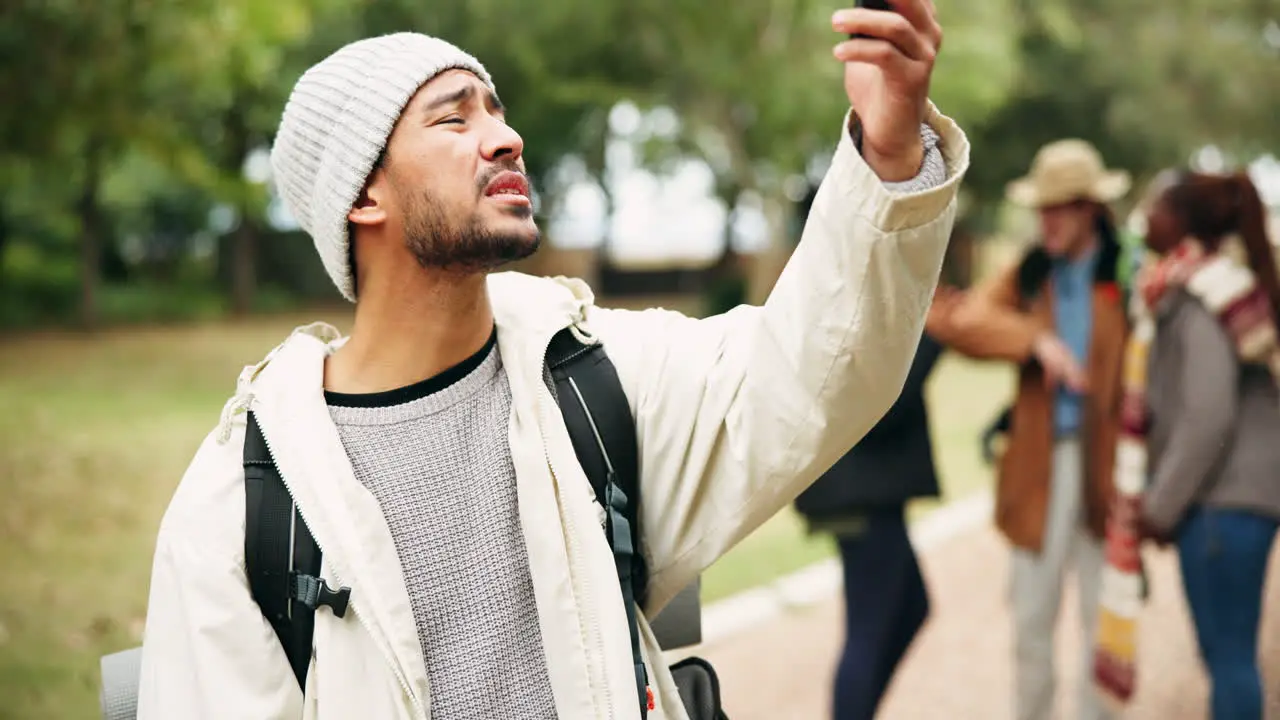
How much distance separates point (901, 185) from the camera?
1667 mm

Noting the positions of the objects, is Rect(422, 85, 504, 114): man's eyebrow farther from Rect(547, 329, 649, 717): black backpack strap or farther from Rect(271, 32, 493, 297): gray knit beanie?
Rect(547, 329, 649, 717): black backpack strap

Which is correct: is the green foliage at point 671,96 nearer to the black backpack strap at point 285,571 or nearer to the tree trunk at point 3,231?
the tree trunk at point 3,231

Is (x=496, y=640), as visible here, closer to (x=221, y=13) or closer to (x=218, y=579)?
(x=218, y=579)

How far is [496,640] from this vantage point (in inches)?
81.8

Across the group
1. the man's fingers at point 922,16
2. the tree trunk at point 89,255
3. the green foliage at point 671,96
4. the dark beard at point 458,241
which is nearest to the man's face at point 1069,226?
the dark beard at point 458,241

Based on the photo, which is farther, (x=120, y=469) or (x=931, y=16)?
(x=120, y=469)

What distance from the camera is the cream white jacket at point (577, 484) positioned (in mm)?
1785

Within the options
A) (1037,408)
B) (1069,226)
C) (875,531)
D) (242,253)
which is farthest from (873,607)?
(242,253)

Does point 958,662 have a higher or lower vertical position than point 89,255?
lower

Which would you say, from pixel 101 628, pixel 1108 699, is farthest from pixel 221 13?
pixel 1108 699

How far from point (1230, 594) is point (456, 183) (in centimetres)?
324

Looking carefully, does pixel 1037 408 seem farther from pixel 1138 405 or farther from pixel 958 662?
pixel 958 662

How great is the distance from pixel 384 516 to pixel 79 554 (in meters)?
7.70

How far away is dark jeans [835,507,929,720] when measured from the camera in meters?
4.29
